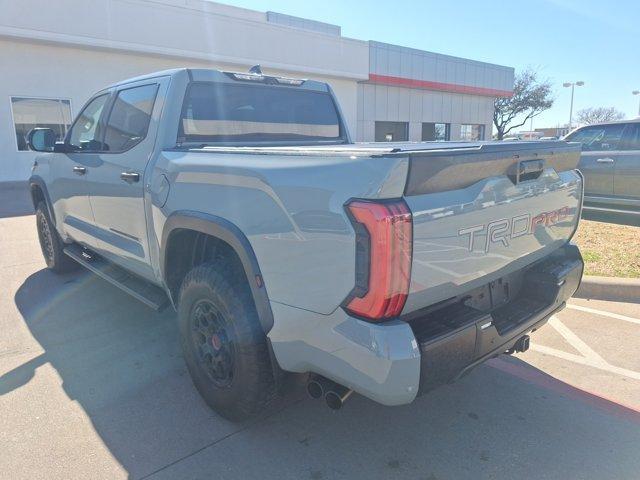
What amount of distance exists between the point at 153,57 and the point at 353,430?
57.3 feet

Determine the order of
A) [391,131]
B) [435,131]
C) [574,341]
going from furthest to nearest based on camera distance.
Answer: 1. [435,131]
2. [391,131]
3. [574,341]

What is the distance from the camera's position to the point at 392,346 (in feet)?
5.97

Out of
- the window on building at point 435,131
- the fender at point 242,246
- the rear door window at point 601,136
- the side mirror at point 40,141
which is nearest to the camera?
the fender at point 242,246

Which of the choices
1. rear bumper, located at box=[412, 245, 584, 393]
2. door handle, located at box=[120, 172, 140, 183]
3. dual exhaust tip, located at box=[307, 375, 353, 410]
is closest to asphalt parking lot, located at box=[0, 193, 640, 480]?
dual exhaust tip, located at box=[307, 375, 353, 410]

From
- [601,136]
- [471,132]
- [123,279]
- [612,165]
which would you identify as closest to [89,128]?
[123,279]

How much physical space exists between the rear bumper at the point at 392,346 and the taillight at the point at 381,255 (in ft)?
→ 0.33

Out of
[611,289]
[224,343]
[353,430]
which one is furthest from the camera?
[611,289]

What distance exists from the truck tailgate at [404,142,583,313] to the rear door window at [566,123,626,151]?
23.7 ft

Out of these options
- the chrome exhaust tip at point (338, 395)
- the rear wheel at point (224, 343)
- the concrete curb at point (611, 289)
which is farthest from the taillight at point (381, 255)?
the concrete curb at point (611, 289)

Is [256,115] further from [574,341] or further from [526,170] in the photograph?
[574,341]

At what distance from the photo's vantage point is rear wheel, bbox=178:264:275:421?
7.90 feet

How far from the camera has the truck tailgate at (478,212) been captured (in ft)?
6.25

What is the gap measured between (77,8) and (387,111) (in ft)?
51.2

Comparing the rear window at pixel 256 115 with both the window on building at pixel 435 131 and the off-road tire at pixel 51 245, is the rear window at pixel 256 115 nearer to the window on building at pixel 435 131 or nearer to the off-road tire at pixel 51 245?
the off-road tire at pixel 51 245
